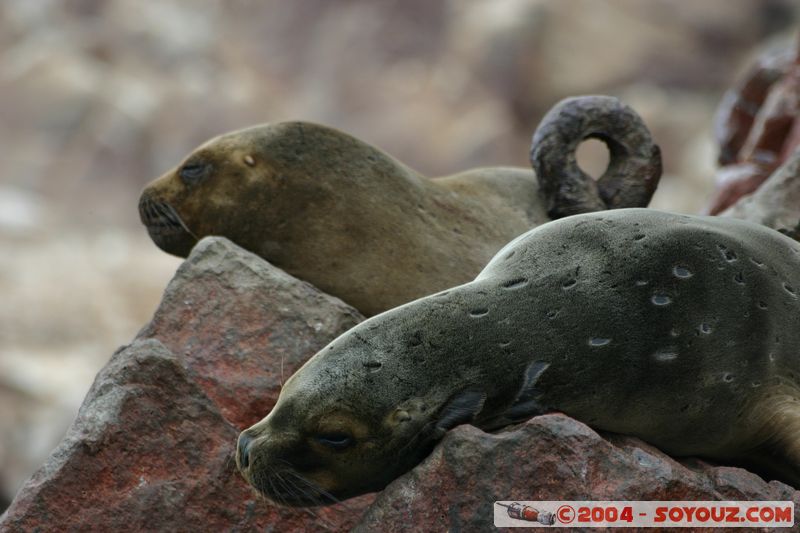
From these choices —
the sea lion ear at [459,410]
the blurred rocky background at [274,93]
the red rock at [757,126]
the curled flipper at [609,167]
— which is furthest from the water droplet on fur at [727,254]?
the blurred rocky background at [274,93]

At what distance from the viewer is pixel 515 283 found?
322 centimetres

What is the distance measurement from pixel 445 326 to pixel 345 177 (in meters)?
1.61

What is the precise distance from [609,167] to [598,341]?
2099 millimetres

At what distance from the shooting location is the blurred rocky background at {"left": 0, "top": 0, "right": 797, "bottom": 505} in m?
21.2

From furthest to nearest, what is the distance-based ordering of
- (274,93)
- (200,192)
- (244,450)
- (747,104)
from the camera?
(274,93) → (747,104) → (200,192) → (244,450)

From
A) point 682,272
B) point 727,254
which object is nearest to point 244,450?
point 682,272

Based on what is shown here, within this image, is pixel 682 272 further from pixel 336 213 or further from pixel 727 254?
pixel 336 213

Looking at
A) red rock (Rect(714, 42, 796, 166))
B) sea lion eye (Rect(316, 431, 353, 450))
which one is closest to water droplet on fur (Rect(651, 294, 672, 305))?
sea lion eye (Rect(316, 431, 353, 450))

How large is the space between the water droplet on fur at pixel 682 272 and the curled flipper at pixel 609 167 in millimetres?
1700

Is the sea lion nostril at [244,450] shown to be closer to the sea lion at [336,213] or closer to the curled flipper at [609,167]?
the sea lion at [336,213]

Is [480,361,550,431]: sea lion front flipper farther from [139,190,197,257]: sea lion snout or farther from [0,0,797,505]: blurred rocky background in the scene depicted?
[0,0,797,505]: blurred rocky background

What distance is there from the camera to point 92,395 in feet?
12.0

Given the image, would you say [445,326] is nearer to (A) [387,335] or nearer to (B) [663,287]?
(A) [387,335]

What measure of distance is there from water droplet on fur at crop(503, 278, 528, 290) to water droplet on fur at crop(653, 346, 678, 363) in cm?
38
